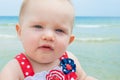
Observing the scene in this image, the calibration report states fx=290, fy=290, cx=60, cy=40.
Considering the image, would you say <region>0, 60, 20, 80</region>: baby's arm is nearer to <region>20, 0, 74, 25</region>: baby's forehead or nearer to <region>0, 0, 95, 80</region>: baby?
<region>0, 0, 95, 80</region>: baby

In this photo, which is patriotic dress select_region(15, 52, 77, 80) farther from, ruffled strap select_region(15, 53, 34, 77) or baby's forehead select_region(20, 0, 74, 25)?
baby's forehead select_region(20, 0, 74, 25)

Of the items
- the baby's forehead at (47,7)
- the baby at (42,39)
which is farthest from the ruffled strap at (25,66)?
the baby's forehead at (47,7)

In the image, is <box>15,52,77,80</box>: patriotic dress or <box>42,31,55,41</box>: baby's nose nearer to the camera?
<box>42,31,55,41</box>: baby's nose

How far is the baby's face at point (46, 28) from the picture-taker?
57.4 inches

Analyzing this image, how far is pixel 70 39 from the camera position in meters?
1.68

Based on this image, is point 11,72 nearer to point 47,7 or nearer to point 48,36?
point 48,36

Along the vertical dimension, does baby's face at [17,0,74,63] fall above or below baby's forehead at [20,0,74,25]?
below

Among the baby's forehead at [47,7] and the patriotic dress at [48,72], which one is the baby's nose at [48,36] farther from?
the patriotic dress at [48,72]

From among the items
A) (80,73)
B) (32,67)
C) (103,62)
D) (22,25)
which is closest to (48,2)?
(22,25)

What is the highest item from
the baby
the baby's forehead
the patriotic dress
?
the baby's forehead

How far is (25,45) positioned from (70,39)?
29 cm

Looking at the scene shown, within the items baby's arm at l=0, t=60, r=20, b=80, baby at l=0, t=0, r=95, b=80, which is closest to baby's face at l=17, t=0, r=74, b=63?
baby at l=0, t=0, r=95, b=80

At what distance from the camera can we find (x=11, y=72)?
59.7 inches

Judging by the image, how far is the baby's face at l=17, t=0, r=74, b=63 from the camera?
146cm
